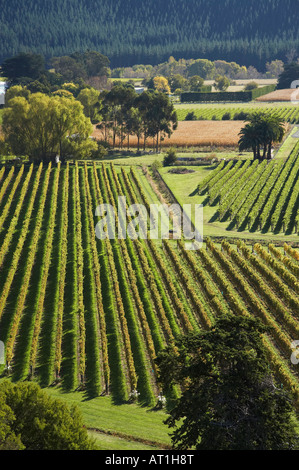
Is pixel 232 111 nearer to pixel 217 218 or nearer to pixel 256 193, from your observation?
pixel 256 193

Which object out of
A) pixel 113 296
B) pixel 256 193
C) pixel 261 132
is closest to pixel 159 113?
pixel 261 132

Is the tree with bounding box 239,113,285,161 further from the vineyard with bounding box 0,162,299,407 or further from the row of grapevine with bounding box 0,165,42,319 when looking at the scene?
the row of grapevine with bounding box 0,165,42,319

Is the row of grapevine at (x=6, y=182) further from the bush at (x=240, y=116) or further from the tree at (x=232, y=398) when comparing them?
the bush at (x=240, y=116)

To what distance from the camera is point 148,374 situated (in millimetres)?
42062

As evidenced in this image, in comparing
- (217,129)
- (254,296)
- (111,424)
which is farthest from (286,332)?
(217,129)

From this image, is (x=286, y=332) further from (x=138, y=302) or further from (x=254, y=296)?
(x=138, y=302)

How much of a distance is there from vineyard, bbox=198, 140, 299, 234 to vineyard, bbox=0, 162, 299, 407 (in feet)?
3.12

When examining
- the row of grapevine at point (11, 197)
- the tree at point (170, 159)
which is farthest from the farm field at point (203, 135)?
the row of grapevine at point (11, 197)

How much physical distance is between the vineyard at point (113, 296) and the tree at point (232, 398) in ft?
20.0

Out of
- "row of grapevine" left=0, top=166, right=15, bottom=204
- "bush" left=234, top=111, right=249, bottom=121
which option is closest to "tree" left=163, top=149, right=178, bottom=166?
"row of grapevine" left=0, top=166, right=15, bottom=204

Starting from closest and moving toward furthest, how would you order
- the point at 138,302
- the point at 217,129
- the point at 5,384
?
the point at 5,384, the point at 138,302, the point at 217,129

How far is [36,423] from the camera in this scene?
2880 centimetres

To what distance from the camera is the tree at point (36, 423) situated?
28.1m

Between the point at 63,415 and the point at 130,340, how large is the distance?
56.4 feet
